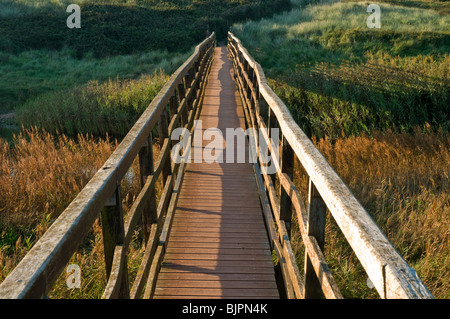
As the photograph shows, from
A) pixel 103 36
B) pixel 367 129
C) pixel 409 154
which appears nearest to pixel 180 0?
pixel 103 36

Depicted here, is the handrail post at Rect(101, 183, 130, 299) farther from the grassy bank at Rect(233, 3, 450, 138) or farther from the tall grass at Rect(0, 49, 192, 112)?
the tall grass at Rect(0, 49, 192, 112)

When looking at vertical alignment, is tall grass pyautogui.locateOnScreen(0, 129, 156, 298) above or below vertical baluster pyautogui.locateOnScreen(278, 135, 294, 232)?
below

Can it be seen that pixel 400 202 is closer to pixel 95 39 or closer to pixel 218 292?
pixel 218 292

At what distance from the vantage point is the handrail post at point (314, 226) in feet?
8.65

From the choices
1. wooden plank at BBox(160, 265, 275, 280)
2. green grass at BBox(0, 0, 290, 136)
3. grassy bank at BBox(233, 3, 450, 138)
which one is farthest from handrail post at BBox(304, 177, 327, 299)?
green grass at BBox(0, 0, 290, 136)

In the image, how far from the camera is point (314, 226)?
106 inches

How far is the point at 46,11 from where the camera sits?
1582 inches

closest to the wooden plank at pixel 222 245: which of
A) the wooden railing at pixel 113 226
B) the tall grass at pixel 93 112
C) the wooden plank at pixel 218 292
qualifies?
the wooden railing at pixel 113 226

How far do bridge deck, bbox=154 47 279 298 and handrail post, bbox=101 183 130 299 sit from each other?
0.95 meters

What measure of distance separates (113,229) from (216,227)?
2189 mm

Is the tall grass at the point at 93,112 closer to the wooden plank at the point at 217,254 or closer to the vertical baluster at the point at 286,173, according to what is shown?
the wooden plank at the point at 217,254

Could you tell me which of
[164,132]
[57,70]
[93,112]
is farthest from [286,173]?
[57,70]

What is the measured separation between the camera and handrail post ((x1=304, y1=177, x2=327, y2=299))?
2637 millimetres
